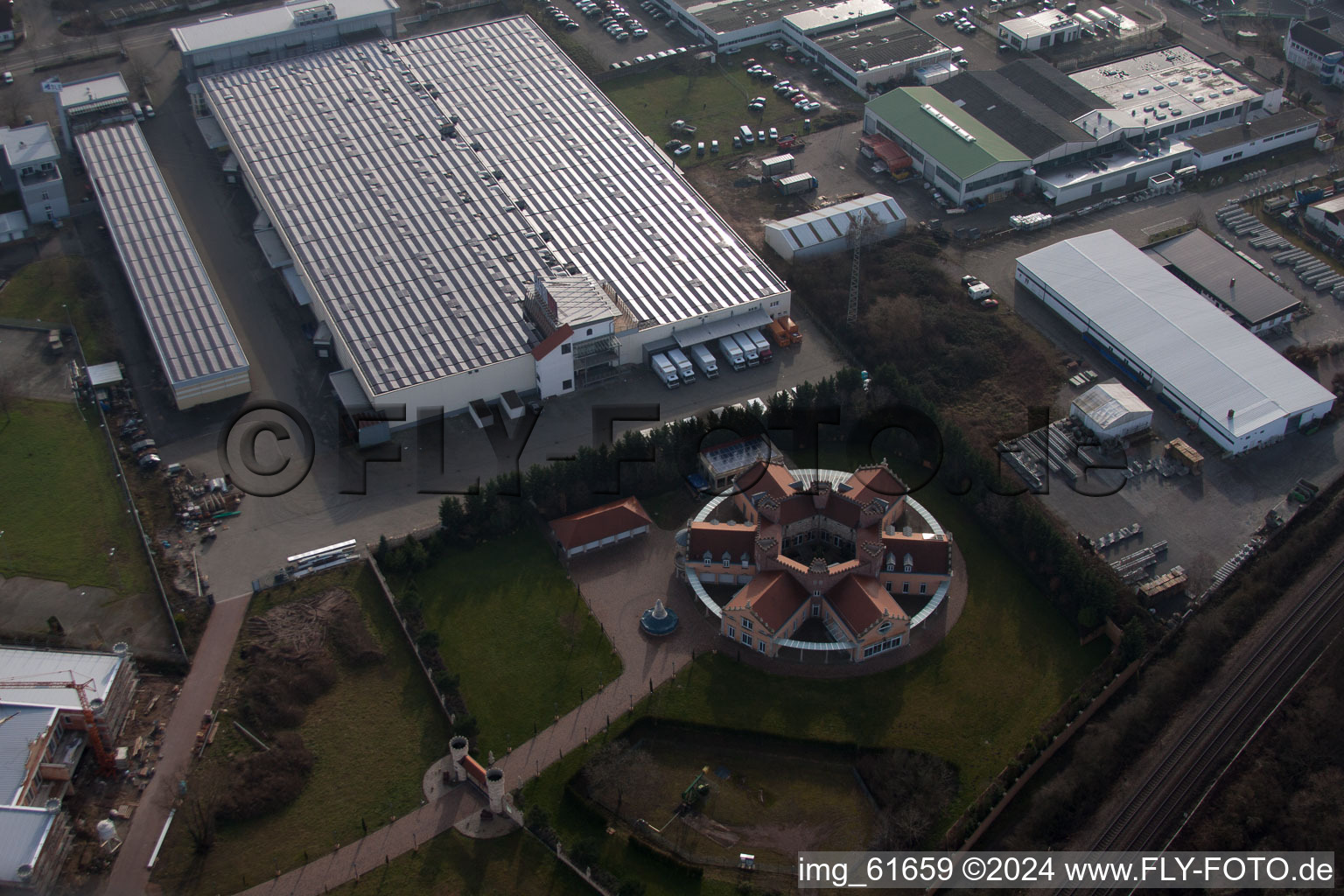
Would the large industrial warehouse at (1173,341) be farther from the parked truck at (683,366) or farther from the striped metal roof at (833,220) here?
the parked truck at (683,366)

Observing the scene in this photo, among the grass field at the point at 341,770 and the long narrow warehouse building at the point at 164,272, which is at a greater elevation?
the long narrow warehouse building at the point at 164,272

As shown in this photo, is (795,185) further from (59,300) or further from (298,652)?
(59,300)

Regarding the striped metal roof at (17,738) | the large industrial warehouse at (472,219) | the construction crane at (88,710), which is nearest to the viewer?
the striped metal roof at (17,738)

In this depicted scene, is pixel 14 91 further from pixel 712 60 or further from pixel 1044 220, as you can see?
pixel 1044 220

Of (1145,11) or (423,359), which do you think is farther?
(1145,11)

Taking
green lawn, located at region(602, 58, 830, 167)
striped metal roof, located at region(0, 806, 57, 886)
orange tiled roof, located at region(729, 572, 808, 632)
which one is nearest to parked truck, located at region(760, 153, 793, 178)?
green lawn, located at region(602, 58, 830, 167)

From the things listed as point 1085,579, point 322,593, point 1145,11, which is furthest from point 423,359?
point 1145,11

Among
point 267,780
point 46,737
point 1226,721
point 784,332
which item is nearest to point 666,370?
point 784,332

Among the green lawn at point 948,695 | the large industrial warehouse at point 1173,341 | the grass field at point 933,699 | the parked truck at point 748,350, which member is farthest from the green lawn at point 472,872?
the large industrial warehouse at point 1173,341
